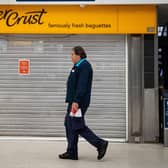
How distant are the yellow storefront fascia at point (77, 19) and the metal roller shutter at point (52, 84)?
0.24 meters

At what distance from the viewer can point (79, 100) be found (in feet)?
23.0

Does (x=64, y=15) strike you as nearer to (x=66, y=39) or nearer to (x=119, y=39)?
(x=66, y=39)

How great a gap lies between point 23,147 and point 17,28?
2.40 metres

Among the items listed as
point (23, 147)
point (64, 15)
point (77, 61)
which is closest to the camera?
point (77, 61)

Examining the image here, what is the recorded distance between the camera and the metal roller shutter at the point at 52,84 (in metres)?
9.30

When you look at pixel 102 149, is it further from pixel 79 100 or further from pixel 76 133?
pixel 79 100

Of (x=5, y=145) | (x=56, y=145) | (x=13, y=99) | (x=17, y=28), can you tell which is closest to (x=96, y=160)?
(x=56, y=145)

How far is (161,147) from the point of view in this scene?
877 centimetres

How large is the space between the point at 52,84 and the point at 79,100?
2417mm

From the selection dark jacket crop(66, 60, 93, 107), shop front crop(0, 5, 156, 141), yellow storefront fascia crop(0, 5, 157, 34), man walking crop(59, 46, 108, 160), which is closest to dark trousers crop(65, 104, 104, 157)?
man walking crop(59, 46, 108, 160)

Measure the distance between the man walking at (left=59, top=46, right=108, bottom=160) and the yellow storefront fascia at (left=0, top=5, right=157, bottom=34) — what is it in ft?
6.38

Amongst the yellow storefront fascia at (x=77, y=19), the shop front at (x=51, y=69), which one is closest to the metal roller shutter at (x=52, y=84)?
the shop front at (x=51, y=69)

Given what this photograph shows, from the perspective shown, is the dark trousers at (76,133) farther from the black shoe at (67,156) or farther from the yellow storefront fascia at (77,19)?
the yellow storefront fascia at (77,19)

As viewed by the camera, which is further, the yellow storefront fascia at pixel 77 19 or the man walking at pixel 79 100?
the yellow storefront fascia at pixel 77 19
